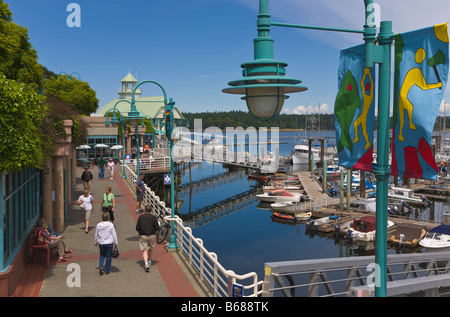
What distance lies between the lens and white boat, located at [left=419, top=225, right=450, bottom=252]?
25516 mm

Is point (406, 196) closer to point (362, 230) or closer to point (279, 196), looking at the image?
point (279, 196)

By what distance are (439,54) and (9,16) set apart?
15.8 m

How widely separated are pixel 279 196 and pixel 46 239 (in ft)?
110

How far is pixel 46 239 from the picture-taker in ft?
37.4

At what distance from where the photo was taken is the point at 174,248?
12.8 metres

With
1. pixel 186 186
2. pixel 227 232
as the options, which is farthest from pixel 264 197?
pixel 186 186

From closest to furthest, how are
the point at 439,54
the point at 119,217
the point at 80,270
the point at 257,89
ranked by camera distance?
1. the point at 439,54
2. the point at 257,89
3. the point at 80,270
4. the point at 119,217

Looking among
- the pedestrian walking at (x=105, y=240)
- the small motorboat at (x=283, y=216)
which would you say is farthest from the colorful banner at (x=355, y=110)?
the small motorboat at (x=283, y=216)

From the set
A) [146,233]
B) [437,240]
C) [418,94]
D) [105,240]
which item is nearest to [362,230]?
[437,240]

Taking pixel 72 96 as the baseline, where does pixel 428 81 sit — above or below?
below

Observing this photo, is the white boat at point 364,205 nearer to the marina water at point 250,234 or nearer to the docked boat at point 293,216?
the docked boat at point 293,216

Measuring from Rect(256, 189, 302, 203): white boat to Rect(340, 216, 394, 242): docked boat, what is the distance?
10.8 metres
